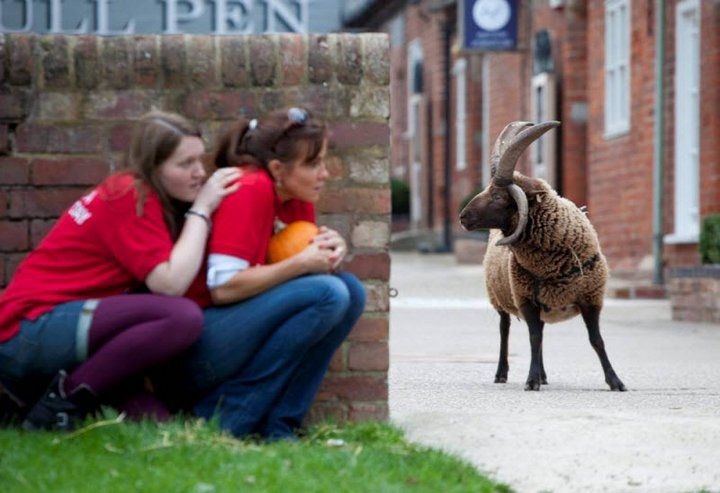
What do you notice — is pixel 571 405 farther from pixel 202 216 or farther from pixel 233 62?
pixel 202 216

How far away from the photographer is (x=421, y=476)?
6.26m

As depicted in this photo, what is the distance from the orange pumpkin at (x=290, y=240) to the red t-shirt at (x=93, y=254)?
Answer: 47 cm

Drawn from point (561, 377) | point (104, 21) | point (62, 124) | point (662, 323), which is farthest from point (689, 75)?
point (62, 124)

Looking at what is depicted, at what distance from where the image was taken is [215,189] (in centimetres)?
680

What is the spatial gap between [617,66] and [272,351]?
18.3m

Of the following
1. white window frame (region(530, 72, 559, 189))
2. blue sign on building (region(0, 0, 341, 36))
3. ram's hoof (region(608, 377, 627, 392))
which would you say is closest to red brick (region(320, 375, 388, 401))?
blue sign on building (region(0, 0, 341, 36))

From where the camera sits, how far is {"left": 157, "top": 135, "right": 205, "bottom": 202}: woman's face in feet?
22.3

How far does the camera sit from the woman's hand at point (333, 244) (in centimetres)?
691

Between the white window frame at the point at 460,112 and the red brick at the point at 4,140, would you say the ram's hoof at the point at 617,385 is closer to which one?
the red brick at the point at 4,140

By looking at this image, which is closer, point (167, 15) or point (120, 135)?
point (120, 135)

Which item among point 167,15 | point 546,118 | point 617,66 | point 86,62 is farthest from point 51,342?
point 546,118

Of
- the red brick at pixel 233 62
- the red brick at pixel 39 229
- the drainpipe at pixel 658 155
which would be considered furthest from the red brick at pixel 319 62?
the drainpipe at pixel 658 155

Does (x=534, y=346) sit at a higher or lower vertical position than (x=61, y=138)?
lower

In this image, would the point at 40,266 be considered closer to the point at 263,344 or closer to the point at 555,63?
the point at 263,344
